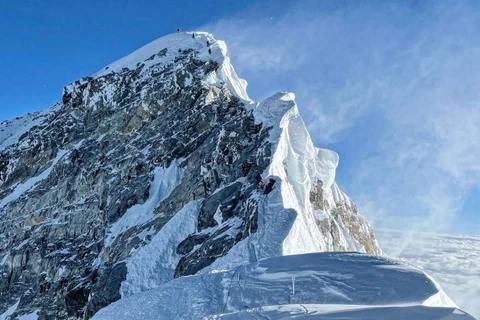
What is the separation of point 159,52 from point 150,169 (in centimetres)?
2308

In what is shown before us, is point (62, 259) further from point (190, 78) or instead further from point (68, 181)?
point (190, 78)

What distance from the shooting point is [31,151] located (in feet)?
174

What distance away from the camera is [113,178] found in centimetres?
4069

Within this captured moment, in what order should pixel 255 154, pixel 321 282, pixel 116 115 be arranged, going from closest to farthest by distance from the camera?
pixel 321 282 → pixel 255 154 → pixel 116 115

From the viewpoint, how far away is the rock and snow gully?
22.4 m

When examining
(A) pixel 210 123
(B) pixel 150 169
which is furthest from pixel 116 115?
(A) pixel 210 123

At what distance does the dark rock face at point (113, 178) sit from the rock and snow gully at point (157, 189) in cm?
15

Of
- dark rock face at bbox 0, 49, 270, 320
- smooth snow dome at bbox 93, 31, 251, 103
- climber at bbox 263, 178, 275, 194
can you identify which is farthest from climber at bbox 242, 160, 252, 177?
smooth snow dome at bbox 93, 31, 251, 103

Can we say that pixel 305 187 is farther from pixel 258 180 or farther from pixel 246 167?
pixel 258 180

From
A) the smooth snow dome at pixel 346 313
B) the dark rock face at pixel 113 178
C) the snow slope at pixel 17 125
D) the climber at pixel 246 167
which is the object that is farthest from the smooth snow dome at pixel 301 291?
the snow slope at pixel 17 125

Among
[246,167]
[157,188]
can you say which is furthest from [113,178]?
[246,167]

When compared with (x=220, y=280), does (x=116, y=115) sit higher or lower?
higher

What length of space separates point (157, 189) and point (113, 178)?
326 inches

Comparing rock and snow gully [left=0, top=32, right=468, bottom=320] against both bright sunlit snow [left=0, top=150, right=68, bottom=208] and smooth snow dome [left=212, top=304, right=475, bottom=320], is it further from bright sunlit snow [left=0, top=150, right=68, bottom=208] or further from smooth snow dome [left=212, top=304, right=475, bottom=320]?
smooth snow dome [left=212, top=304, right=475, bottom=320]
